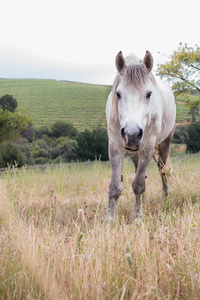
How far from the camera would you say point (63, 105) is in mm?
68562

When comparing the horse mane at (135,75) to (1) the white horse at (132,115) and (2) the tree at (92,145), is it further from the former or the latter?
(2) the tree at (92,145)

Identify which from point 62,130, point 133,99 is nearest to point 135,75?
→ point 133,99

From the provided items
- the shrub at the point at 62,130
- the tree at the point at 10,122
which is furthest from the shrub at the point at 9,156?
the shrub at the point at 62,130

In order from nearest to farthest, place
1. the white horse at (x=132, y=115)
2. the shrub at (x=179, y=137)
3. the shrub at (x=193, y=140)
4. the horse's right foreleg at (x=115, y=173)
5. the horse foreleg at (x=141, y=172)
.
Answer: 1. the white horse at (x=132, y=115)
2. the horse's right foreleg at (x=115, y=173)
3. the horse foreleg at (x=141, y=172)
4. the shrub at (x=193, y=140)
5. the shrub at (x=179, y=137)

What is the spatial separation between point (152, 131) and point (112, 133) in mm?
587

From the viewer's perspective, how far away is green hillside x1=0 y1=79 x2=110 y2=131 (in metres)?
54.0

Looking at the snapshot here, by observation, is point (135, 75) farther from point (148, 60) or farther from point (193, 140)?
point (193, 140)

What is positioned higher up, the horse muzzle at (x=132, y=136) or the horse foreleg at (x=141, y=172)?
the horse muzzle at (x=132, y=136)

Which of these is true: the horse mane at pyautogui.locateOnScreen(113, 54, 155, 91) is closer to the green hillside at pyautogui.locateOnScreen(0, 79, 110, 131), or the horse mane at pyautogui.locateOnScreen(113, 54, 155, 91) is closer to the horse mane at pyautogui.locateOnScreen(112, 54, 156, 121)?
the horse mane at pyautogui.locateOnScreen(112, 54, 156, 121)

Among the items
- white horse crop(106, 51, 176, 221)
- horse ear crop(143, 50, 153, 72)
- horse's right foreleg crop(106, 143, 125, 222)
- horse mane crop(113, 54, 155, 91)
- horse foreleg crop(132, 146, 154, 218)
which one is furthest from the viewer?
horse foreleg crop(132, 146, 154, 218)

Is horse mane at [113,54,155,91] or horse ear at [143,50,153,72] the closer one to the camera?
horse mane at [113,54,155,91]

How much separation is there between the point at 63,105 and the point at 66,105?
1045mm

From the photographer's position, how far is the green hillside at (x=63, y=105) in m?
54.0

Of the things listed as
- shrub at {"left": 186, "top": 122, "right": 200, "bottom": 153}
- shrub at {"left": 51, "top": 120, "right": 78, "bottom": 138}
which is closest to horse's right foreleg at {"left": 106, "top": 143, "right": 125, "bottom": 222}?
shrub at {"left": 186, "top": 122, "right": 200, "bottom": 153}
